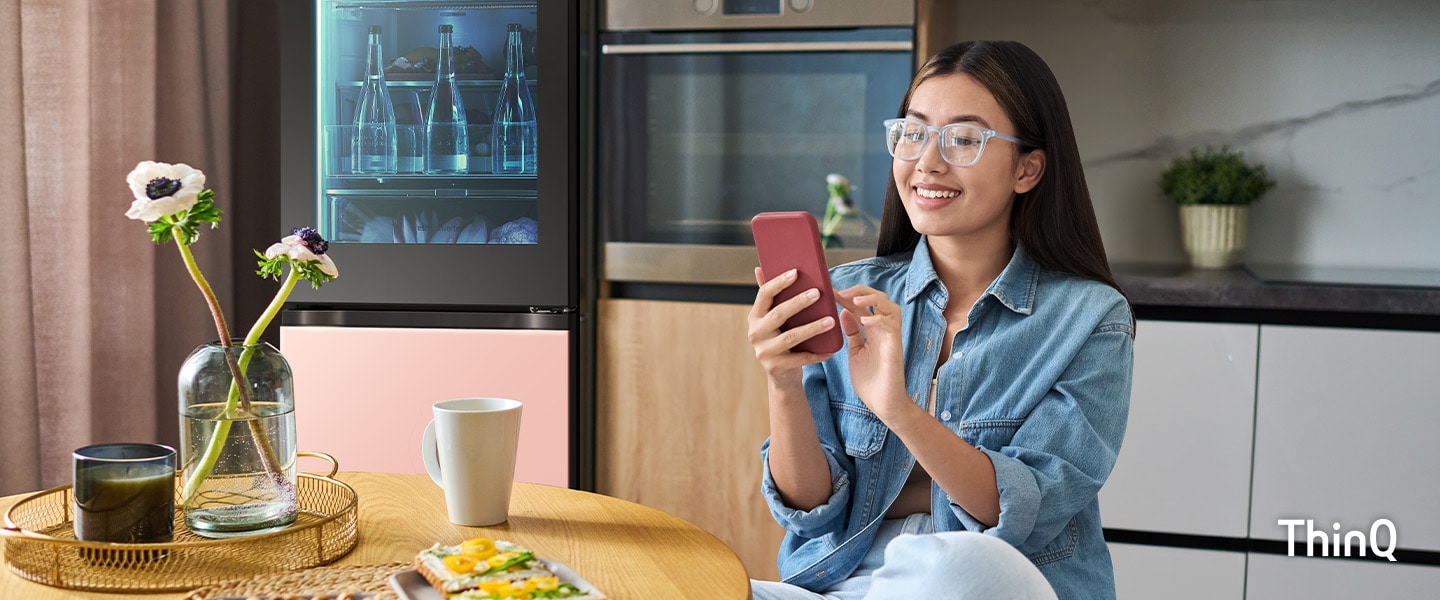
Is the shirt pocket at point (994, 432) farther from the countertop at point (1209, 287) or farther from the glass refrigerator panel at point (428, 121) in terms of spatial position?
the glass refrigerator panel at point (428, 121)

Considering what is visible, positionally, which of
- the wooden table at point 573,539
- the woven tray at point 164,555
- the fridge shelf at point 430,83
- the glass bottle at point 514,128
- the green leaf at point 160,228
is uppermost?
the fridge shelf at point 430,83

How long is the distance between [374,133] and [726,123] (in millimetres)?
729

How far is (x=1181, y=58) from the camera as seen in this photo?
8.54ft

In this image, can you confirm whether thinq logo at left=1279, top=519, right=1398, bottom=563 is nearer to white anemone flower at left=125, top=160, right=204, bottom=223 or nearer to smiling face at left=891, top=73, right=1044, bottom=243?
smiling face at left=891, top=73, right=1044, bottom=243

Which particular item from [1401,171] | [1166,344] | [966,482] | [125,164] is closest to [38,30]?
[125,164]

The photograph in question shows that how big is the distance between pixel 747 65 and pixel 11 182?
4.46 ft

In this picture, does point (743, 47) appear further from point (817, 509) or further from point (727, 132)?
point (817, 509)

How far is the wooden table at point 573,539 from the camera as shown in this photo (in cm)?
91

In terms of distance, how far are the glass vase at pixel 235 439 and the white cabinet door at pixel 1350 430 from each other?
180 cm

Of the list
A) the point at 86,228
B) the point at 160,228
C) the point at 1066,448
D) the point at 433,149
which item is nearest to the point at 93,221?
the point at 86,228

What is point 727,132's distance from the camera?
231 centimetres

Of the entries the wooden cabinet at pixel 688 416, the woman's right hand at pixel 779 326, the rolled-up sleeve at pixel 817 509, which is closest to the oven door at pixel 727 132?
the wooden cabinet at pixel 688 416

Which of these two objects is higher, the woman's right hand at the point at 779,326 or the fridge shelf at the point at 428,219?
the fridge shelf at the point at 428,219

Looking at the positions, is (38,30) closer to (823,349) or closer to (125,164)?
(125,164)
